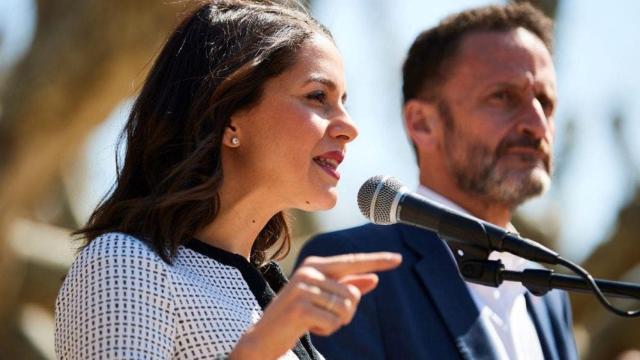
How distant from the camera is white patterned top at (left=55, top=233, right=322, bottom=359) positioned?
3471 mm

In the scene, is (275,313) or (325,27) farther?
(325,27)

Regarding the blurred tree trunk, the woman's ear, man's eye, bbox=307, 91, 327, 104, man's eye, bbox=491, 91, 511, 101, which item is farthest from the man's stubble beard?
the blurred tree trunk

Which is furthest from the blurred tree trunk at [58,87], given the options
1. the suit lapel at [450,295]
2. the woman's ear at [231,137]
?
the woman's ear at [231,137]

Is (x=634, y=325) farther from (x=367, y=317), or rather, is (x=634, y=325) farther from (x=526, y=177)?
(x=367, y=317)

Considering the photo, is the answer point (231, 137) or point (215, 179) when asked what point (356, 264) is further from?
point (231, 137)

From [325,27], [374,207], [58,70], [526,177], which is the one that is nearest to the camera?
[374,207]

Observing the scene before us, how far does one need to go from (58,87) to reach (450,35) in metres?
2.62

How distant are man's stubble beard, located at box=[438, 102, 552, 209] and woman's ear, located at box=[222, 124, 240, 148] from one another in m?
1.62

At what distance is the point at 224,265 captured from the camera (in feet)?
12.7

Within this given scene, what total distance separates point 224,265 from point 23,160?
412 cm

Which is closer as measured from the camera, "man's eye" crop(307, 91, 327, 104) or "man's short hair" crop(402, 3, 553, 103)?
"man's eye" crop(307, 91, 327, 104)

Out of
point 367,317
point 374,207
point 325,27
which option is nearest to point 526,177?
point 367,317

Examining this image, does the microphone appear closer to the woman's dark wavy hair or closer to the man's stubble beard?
the woman's dark wavy hair

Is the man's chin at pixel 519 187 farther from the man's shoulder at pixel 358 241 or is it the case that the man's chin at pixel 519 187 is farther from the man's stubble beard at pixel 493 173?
the man's shoulder at pixel 358 241
